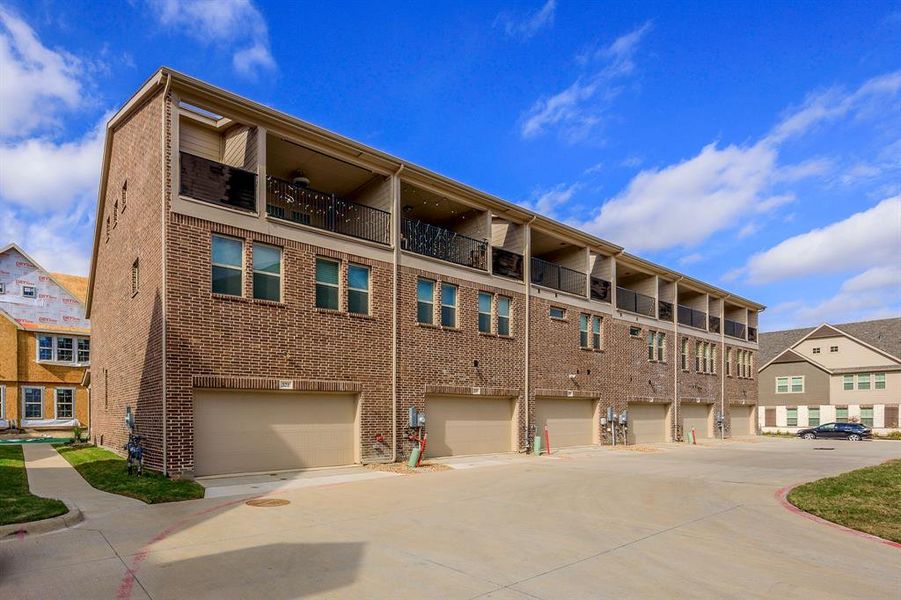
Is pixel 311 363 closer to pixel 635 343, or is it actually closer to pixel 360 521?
pixel 360 521

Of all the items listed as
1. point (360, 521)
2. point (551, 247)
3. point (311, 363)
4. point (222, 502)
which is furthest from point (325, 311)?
point (551, 247)

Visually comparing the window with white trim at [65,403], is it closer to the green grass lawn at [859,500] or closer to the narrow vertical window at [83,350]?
the narrow vertical window at [83,350]

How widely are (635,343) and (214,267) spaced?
21281 mm

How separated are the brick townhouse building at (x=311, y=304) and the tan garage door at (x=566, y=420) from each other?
9cm

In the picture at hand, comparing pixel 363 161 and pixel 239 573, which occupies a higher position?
pixel 363 161

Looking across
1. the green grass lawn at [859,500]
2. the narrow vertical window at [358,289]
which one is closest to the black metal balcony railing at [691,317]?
the green grass lawn at [859,500]

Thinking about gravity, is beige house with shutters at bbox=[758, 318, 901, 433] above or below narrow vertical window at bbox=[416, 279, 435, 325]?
below

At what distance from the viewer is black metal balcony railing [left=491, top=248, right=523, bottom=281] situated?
2161cm

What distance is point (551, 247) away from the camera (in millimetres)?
26672

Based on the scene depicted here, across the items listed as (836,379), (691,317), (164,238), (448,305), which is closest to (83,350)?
(448,305)

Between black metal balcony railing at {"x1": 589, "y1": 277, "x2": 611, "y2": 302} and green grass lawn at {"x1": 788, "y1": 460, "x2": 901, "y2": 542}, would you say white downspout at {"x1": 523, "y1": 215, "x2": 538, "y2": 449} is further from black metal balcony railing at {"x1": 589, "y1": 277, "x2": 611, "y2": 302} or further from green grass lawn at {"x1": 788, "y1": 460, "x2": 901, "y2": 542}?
green grass lawn at {"x1": 788, "y1": 460, "x2": 901, "y2": 542}

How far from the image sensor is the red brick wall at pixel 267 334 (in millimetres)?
12859

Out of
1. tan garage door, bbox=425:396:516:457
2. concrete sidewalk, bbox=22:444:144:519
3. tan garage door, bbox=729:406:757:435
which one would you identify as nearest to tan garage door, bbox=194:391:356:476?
concrete sidewalk, bbox=22:444:144:519

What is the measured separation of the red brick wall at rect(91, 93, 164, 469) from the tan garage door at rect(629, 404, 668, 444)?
21472mm
